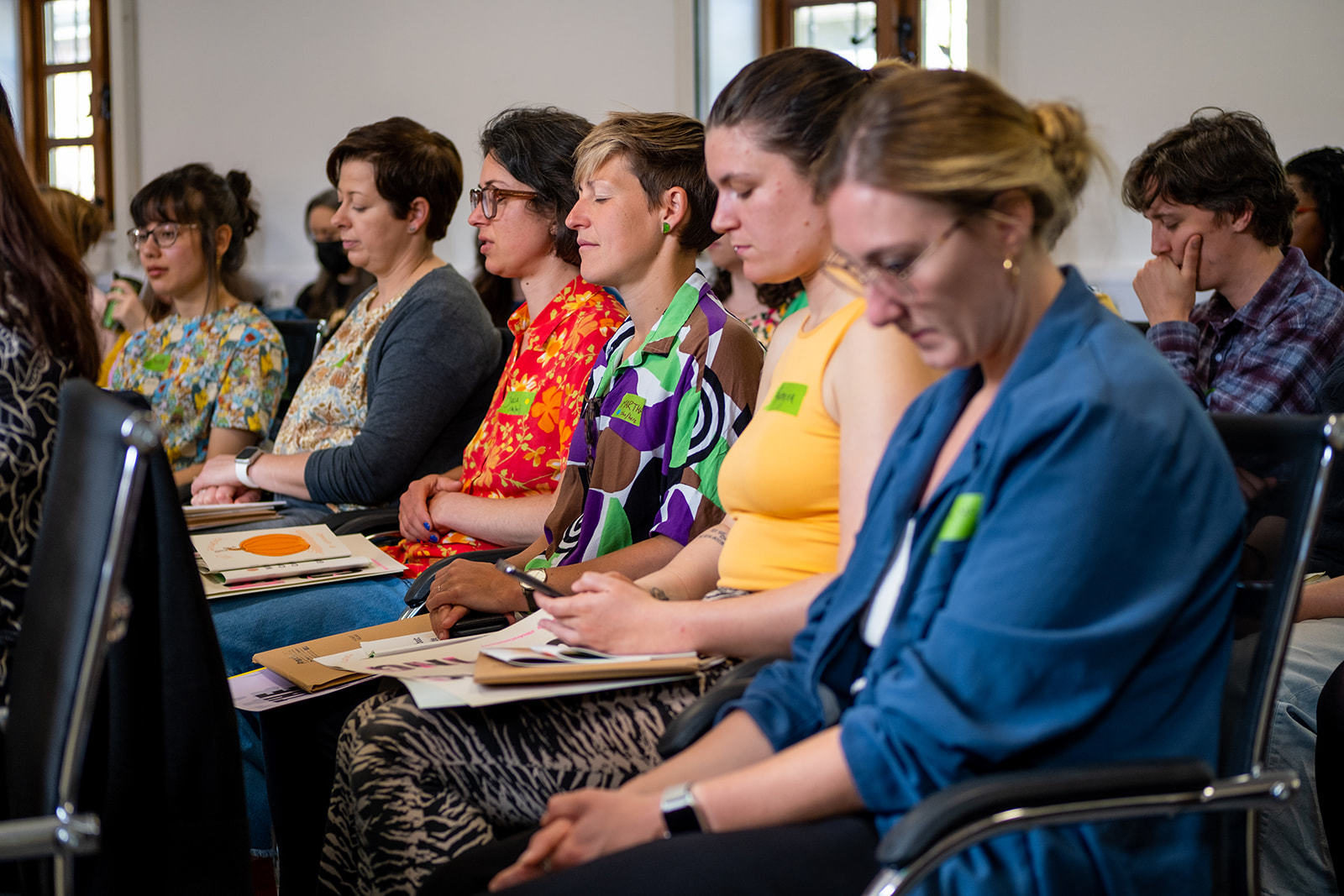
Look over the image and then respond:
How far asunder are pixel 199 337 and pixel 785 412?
2.32 m

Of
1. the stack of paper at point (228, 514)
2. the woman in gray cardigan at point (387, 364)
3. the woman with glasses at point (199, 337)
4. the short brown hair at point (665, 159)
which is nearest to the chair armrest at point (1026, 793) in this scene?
the short brown hair at point (665, 159)

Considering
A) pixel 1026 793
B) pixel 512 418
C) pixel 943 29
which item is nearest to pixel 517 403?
pixel 512 418

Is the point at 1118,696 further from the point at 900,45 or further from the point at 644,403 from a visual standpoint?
the point at 900,45

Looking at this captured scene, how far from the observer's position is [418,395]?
253 centimetres

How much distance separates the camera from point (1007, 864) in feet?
3.20

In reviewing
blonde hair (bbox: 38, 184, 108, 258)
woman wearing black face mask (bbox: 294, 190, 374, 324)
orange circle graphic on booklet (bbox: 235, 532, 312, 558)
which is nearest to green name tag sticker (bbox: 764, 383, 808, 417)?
orange circle graphic on booklet (bbox: 235, 532, 312, 558)

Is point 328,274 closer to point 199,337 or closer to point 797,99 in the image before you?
point 199,337

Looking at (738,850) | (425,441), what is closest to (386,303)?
(425,441)

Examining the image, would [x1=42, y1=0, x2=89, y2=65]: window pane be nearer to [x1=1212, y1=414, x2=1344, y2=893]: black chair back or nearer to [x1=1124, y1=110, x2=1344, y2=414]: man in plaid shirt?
[x1=1124, y1=110, x2=1344, y2=414]: man in plaid shirt

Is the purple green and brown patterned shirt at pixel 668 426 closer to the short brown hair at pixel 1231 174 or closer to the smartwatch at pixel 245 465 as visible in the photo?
the short brown hair at pixel 1231 174

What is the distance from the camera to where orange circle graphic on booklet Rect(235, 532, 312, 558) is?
2260mm

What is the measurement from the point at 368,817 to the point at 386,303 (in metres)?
1.65

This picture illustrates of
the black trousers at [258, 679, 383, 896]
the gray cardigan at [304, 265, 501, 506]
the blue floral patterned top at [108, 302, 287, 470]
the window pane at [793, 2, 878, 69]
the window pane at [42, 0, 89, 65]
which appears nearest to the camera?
the black trousers at [258, 679, 383, 896]

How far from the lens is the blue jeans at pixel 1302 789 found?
5.57 feet
